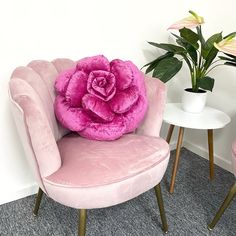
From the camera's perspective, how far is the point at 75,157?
3.72ft

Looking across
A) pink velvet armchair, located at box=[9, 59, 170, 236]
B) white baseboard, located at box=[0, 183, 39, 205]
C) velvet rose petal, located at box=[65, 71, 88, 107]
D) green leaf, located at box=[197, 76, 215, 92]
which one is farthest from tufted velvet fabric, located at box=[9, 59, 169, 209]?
white baseboard, located at box=[0, 183, 39, 205]

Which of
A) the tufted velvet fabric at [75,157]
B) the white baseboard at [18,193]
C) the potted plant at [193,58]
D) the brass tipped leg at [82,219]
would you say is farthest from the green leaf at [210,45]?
the white baseboard at [18,193]

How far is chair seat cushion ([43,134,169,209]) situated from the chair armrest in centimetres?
10

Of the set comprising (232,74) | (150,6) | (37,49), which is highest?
(150,6)

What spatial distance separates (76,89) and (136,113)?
0.28 metres

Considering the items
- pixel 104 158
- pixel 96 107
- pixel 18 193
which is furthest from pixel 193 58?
pixel 18 193

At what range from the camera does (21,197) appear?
158cm

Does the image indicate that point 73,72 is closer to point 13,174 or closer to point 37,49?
point 37,49

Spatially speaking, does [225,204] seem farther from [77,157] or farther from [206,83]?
[77,157]

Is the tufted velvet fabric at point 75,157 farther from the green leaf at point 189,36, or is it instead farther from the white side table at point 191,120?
the green leaf at point 189,36

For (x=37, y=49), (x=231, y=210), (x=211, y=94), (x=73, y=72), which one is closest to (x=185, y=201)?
(x=231, y=210)

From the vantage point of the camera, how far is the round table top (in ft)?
4.98

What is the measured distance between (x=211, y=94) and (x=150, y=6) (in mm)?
728

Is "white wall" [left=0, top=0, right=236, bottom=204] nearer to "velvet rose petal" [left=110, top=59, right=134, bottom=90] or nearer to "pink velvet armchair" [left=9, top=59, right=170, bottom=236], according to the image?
"pink velvet armchair" [left=9, top=59, right=170, bottom=236]
